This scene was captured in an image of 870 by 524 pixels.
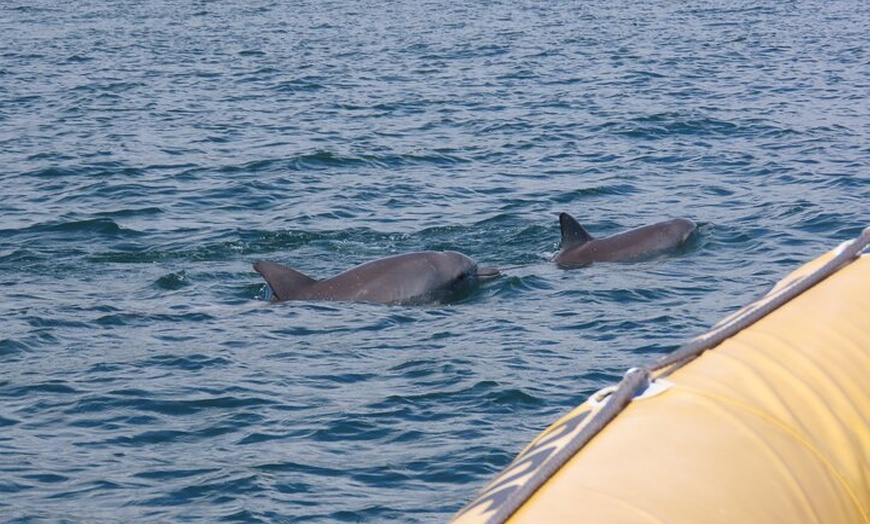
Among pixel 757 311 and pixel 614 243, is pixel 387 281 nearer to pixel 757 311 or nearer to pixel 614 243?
pixel 614 243

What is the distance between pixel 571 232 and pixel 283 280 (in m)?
3.33

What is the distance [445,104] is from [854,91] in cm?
720

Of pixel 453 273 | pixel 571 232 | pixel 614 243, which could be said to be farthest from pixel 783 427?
pixel 614 243

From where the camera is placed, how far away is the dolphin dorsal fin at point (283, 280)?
1412 cm

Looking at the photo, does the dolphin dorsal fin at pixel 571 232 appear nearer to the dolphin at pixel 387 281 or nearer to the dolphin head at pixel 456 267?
the dolphin head at pixel 456 267

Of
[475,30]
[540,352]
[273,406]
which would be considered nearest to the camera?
[273,406]

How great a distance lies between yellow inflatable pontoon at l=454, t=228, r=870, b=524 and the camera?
15.8 ft

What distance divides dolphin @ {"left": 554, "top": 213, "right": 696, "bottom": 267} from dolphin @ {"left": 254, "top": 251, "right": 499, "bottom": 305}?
1.43 meters

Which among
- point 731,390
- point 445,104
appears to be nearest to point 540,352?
point 731,390

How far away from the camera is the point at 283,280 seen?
46.7ft

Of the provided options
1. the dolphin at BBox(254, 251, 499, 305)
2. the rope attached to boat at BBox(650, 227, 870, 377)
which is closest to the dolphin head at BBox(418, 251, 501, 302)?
the dolphin at BBox(254, 251, 499, 305)

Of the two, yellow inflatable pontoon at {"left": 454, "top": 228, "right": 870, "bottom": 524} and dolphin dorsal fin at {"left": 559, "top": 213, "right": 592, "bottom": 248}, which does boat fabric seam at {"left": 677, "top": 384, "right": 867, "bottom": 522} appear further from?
dolphin dorsal fin at {"left": 559, "top": 213, "right": 592, "bottom": 248}

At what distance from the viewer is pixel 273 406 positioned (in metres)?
11.5

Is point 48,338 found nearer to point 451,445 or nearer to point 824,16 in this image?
point 451,445
